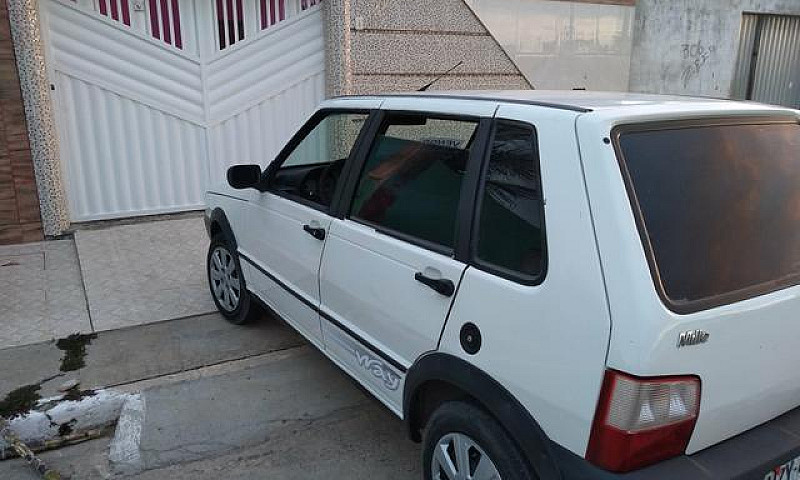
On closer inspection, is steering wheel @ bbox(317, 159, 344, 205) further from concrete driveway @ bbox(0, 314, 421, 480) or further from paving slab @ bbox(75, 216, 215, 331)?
paving slab @ bbox(75, 216, 215, 331)

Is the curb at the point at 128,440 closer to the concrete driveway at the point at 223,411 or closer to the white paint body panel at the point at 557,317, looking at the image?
the concrete driveway at the point at 223,411

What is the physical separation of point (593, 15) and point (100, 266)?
6.92m

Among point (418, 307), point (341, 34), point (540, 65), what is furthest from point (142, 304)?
point (540, 65)

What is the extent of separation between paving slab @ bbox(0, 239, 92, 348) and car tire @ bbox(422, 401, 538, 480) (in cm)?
295

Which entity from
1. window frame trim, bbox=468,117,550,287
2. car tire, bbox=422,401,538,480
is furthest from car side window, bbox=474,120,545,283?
car tire, bbox=422,401,538,480

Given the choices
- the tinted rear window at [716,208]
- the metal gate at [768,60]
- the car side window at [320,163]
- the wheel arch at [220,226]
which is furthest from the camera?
the metal gate at [768,60]

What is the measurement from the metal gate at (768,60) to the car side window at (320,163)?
8.92m

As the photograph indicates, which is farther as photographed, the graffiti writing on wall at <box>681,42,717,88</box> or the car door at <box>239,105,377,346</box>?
the graffiti writing on wall at <box>681,42,717,88</box>

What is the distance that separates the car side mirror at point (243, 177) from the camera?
3.58 metres

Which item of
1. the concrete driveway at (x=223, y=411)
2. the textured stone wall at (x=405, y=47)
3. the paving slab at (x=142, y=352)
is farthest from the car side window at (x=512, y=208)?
the textured stone wall at (x=405, y=47)

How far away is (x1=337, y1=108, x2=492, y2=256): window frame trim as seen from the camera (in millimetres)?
2186

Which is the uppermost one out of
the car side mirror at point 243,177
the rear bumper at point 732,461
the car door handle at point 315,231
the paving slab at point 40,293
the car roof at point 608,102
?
the car roof at point 608,102

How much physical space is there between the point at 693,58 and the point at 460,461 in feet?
30.7

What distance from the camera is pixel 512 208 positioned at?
205cm
